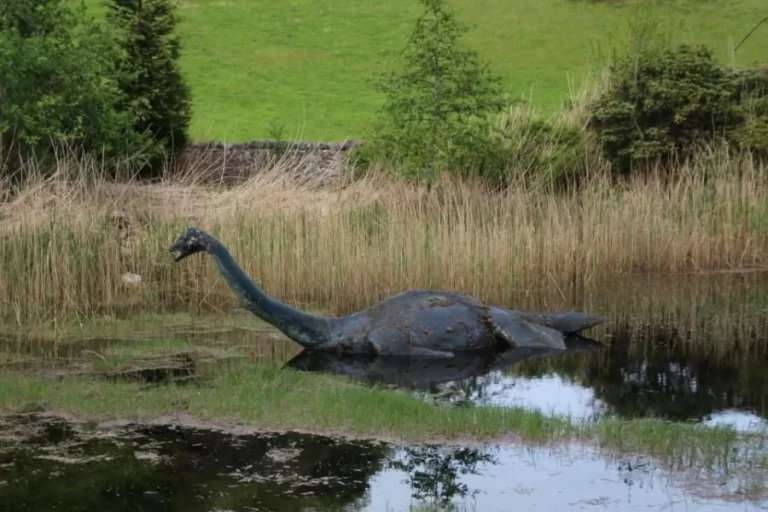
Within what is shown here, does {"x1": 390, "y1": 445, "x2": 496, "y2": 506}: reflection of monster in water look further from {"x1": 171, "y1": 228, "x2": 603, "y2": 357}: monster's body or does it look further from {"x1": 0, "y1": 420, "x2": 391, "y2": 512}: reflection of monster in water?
{"x1": 171, "y1": 228, "x2": 603, "y2": 357}: monster's body

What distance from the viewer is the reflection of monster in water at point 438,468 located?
686cm

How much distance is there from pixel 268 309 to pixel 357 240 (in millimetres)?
2962

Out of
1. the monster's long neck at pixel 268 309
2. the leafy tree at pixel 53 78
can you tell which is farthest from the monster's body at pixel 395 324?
the leafy tree at pixel 53 78

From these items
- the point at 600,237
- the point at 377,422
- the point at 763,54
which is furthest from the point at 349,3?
the point at 377,422

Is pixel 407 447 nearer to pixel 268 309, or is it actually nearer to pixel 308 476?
pixel 308 476

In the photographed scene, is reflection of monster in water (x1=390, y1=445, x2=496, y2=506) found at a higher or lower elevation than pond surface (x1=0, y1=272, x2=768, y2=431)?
lower

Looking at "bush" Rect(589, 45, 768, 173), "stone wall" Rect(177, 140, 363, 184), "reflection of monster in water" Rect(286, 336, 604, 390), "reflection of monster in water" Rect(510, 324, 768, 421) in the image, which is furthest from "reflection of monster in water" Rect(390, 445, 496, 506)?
"stone wall" Rect(177, 140, 363, 184)

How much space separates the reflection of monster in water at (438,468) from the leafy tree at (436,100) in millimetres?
9530

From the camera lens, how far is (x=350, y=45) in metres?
40.8

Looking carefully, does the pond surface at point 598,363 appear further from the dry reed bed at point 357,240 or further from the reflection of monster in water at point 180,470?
the reflection of monster in water at point 180,470

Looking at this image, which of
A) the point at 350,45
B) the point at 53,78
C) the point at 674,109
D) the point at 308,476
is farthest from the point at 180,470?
the point at 350,45

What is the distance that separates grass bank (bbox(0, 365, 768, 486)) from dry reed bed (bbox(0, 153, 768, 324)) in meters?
3.34

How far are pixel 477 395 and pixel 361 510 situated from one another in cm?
293

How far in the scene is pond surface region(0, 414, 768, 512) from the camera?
6723mm
